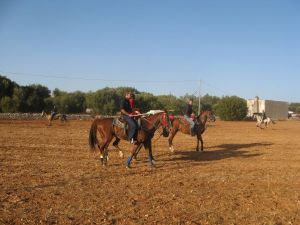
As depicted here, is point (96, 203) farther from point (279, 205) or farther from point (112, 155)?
point (112, 155)

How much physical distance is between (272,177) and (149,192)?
4818mm

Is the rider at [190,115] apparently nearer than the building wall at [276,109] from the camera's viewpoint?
Yes

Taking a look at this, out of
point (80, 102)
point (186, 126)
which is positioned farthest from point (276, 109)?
point (186, 126)

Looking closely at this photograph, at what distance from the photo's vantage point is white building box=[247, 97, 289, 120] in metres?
93.1

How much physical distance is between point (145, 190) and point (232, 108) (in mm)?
61952

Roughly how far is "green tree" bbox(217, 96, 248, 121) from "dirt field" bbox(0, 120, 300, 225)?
5434 centimetres

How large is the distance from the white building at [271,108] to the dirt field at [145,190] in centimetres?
8029

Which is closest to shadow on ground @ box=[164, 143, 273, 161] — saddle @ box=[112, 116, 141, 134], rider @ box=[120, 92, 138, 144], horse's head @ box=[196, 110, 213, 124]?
horse's head @ box=[196, 110, 213, 124]

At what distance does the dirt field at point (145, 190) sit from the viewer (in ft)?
24.5

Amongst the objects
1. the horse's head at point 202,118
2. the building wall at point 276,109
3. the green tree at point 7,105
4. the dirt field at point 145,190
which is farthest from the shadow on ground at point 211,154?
the building wall at point 276,109

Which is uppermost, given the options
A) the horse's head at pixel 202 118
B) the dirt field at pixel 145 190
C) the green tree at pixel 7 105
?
the green tree at pixel 7 105

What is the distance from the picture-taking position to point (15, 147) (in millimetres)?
17234

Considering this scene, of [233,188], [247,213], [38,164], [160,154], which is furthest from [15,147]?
[247,213]

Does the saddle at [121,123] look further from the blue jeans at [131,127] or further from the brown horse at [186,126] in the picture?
the brown horse at [186,126]
